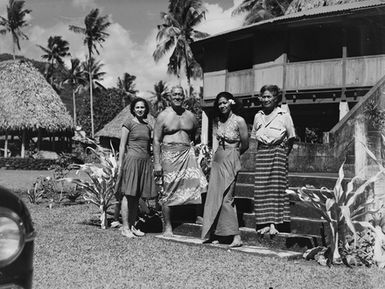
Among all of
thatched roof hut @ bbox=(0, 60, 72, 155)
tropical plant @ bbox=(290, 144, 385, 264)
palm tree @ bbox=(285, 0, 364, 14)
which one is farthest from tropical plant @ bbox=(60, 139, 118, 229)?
thatched roof hut @ bbox=(0, 60, 72, 155)

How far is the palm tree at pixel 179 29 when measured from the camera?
37312mm

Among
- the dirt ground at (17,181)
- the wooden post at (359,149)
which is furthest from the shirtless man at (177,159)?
the dirt ground at (17,181)

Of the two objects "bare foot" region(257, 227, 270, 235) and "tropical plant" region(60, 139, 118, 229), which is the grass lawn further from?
"tropical plant" region(60, 139, 118, 229)

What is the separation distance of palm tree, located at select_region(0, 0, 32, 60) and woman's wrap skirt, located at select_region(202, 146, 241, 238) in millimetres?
47766

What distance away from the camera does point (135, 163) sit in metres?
6.57

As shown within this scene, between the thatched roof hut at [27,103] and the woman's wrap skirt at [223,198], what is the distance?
2625 centimetres

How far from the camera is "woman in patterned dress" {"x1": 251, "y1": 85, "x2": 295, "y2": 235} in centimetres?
566

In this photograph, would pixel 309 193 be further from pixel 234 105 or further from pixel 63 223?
pixel 63 223

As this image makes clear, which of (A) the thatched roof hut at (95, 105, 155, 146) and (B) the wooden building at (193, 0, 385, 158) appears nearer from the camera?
(B) the wooden building at (193, 0, 385, 158)

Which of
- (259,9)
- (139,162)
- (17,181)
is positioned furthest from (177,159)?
(259,9)

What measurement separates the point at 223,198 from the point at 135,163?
52.5 inches

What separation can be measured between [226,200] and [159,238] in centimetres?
108

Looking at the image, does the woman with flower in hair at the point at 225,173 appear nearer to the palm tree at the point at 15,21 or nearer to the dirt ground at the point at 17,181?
the dirt ground at the point at 17,181

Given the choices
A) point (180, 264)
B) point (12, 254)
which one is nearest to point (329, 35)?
point (180, 264)
